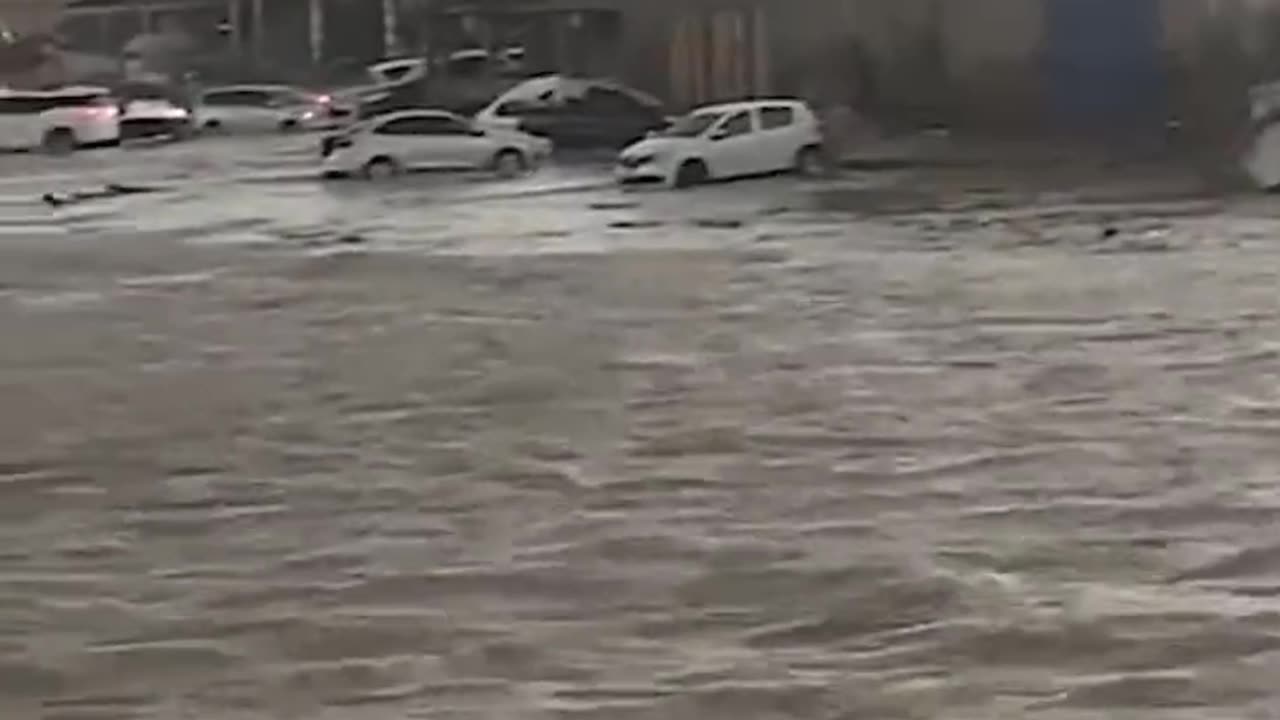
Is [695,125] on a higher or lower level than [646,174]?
higher

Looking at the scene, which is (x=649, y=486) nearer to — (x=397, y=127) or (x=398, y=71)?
(x=397, y=127)

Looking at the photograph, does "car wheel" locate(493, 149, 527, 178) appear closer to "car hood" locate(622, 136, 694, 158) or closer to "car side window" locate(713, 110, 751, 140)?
"car hood" locate(622, 136, 694, 158)

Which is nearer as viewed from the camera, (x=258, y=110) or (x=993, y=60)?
(x=993, y=60)

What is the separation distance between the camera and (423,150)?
1010 inches

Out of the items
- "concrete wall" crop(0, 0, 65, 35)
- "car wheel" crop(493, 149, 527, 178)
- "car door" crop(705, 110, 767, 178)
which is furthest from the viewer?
"concrete wall" crop(0, 0, 65, 35)

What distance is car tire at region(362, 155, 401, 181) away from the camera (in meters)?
25.5

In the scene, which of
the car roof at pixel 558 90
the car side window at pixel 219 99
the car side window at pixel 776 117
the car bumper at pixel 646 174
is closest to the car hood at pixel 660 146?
the car bumper at pixel 646 174

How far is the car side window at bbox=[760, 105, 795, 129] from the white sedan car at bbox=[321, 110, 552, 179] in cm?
263

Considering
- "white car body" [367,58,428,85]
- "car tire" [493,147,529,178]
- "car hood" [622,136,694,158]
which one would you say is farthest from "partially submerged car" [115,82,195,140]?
"car hood" [622,136,694,158]

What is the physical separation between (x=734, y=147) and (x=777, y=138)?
0.61 metres

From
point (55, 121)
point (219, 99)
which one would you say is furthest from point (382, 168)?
point (219, 99)

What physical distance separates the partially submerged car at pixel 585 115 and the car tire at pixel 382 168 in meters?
2.01

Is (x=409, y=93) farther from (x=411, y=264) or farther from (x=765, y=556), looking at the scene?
(x=765, y=556)

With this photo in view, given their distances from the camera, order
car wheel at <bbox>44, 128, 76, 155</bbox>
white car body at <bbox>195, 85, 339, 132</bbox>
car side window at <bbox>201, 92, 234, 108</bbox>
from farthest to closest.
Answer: car side window at <bbox>201, 92, 234, 108</bbox> → white car body at <bbox>195, 85, 339, 132</bbox> → car wheel at <bbox>44, 128, 76, 155</bbox>
